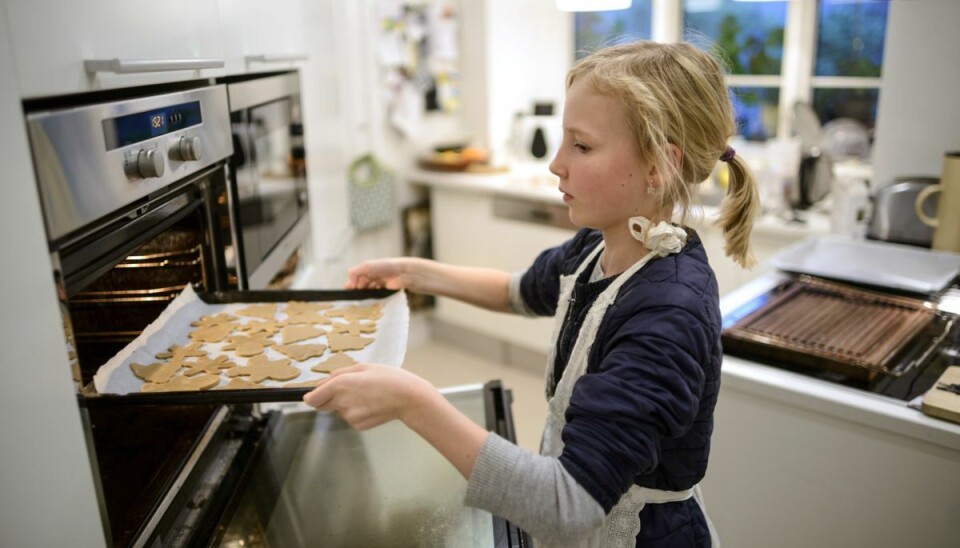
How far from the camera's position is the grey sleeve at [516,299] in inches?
50.4

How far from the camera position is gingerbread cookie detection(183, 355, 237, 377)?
3.12 ft

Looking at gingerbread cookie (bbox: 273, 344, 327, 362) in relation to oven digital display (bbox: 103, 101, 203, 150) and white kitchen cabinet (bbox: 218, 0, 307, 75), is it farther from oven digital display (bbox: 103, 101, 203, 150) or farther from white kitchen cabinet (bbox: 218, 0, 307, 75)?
white kitchen cabinet (bbox: 218, 0, 307, 75)

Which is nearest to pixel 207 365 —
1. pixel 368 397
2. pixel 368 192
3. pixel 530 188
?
pixel 368 397

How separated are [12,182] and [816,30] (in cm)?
301

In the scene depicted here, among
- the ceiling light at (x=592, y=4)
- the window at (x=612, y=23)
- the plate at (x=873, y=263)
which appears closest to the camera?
the plate at (x=873, y=263)

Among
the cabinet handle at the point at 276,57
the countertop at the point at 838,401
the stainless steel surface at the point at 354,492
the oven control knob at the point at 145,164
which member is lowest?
the stainless steel surface at the point at 354,492

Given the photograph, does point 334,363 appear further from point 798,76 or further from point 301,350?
point 798,76

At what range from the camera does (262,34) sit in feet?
4.62

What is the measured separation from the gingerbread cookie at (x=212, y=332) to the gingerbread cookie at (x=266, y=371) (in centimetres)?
9

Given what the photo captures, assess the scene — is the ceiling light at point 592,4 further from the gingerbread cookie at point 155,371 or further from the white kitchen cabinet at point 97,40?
the gingerbread cookie at point 155,371

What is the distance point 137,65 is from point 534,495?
2.05 ft

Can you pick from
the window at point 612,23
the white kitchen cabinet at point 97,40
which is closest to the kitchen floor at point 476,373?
the window at point 612,23

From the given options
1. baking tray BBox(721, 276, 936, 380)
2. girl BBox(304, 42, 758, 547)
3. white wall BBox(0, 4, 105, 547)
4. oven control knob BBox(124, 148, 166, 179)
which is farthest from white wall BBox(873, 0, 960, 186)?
white wall BBox(0, 4, 105, 547)

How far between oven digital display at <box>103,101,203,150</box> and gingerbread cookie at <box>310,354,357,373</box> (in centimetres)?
36
